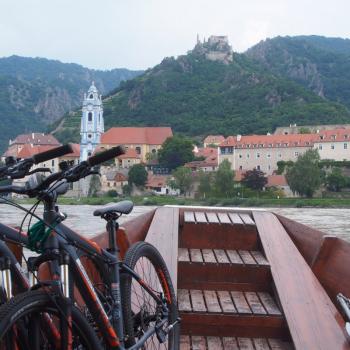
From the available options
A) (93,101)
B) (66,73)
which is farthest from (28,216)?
(66,73)

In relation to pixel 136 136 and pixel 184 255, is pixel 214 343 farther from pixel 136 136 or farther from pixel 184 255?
pixel 136 136

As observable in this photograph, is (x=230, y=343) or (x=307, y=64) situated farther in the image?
(x=307, y=64)

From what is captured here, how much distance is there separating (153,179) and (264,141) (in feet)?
42.3

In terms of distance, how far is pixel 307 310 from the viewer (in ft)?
7.97

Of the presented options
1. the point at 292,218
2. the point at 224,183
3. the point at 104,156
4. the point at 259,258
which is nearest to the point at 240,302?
the point at 259,258

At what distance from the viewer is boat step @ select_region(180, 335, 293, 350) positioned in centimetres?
248

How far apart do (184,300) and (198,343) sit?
1.11ft

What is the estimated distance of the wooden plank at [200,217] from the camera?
369 centimetres

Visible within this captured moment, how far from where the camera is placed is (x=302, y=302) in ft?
8.25

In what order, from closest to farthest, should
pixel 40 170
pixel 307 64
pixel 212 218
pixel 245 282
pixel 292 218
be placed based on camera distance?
1. pixel 40 170
2. pixel 245 282
3. pixel 212 218
4. pixel 292 218
5. pixel 307 64

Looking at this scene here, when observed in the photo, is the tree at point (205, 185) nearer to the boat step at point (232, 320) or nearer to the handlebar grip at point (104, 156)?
the boat step at point (232, 320)

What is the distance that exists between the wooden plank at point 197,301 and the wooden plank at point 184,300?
2cm

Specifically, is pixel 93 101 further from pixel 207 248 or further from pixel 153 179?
pixel 207 248

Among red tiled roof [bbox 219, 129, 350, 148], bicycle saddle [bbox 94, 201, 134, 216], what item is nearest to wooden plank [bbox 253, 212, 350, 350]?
bicycle saddle [bbox 94, 201, 134, 216]
